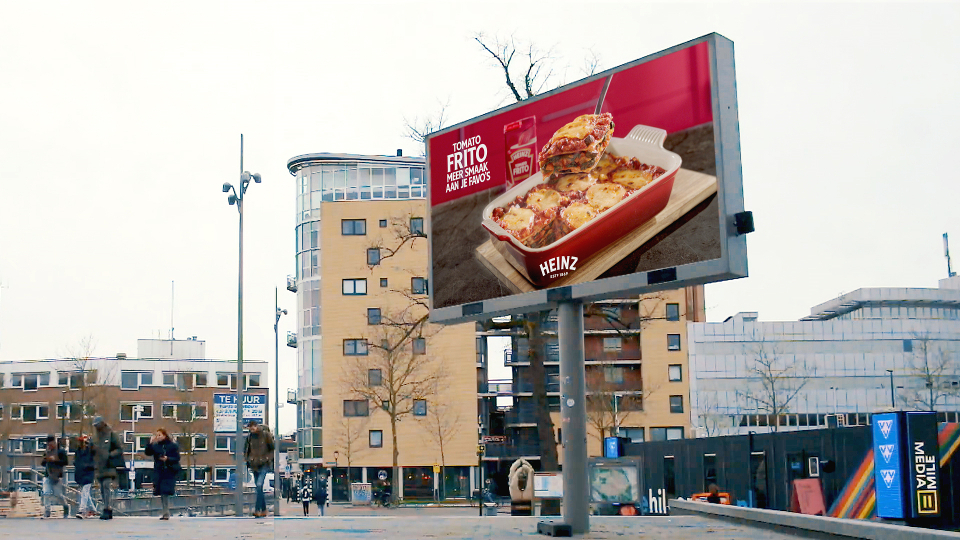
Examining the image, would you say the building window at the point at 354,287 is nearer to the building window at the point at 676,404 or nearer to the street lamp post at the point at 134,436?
the building window at the point at 676,404

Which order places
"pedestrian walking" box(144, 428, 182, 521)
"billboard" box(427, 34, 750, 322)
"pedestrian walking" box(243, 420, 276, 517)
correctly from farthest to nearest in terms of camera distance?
"pedestrian walking" box(243, 420, 276, 517) < "pedestrian walking" box(144, 428, 182, 521) < "billboard" box(427, 34, 750, 322)

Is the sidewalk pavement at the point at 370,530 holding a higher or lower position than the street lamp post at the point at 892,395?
lower

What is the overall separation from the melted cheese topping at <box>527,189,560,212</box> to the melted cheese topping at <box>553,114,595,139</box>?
870mm

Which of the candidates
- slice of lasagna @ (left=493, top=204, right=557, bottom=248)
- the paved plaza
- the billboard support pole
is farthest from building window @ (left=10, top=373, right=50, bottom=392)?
the billboard support pole

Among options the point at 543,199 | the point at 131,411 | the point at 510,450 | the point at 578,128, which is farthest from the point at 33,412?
the point at 578,128

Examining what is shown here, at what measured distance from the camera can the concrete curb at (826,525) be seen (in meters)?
13.0

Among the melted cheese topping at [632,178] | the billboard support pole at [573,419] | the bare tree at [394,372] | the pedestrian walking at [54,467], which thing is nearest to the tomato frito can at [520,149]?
the melted cheese topping at [632,178]

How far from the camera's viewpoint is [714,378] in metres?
108

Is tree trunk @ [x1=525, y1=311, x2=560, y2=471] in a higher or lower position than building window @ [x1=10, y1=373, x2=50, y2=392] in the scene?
lower

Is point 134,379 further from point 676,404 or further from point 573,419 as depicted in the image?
point 573,419

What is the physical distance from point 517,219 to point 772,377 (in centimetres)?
9359

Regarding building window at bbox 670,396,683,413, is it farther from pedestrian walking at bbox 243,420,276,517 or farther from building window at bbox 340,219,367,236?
pedestrian walking at bbox 243,420,276,517

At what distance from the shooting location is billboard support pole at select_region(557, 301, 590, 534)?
1636 cm

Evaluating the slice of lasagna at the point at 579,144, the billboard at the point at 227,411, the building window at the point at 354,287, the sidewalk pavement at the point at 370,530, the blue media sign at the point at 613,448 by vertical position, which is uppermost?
the building window at the point at 354,287
